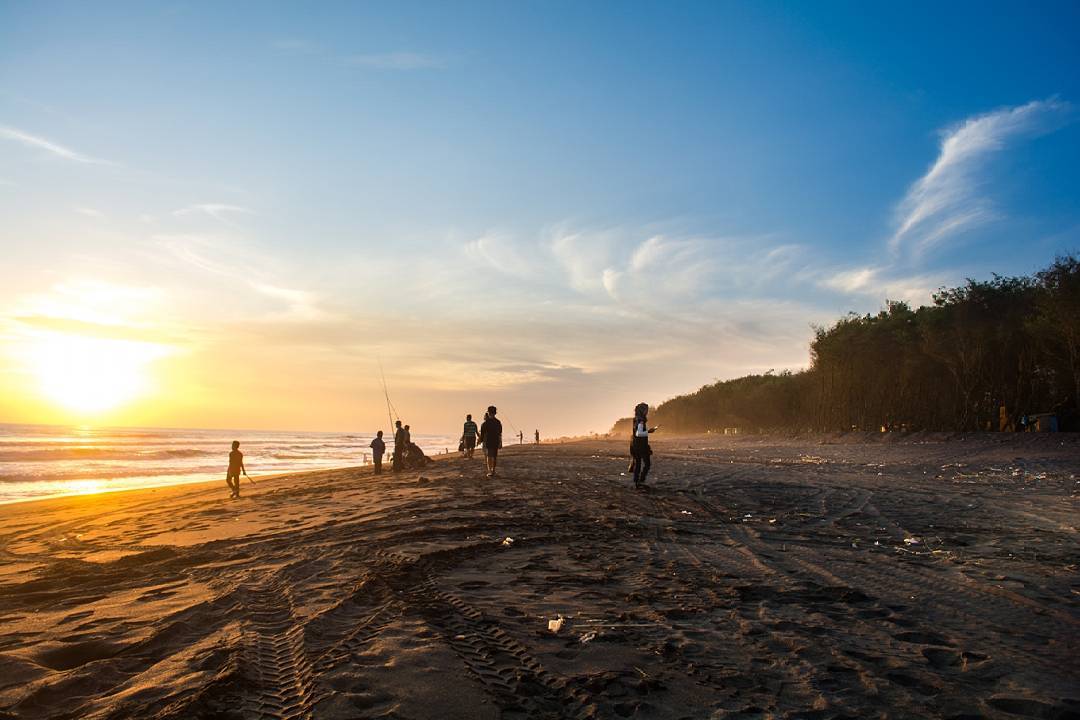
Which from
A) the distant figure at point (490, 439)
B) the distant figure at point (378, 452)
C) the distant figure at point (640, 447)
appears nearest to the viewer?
the distant figure at point (640, 447)

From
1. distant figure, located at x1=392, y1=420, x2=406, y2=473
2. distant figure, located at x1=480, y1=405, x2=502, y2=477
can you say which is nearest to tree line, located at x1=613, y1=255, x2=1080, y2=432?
distant figure, located at x1=480, y1=405, x2=502, y2=477

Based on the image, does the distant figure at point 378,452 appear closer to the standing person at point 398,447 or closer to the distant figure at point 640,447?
the standing person at point 398,447

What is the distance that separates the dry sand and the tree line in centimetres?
2286

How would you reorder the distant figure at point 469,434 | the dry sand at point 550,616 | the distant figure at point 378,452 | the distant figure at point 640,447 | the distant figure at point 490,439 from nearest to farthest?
the dry sand at point 550,616 < the distant figure at point 640,447 < the distant figure at point 490,439 < the distant figure at point 378,452 < the distant figure at point 469,434

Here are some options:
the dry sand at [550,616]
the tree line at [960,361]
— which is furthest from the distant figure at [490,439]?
the tree line at [960,361]

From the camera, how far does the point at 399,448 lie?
2200 centimetres

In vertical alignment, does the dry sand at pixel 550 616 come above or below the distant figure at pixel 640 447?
below

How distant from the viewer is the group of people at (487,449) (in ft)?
46.3

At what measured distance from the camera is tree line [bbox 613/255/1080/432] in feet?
89.4

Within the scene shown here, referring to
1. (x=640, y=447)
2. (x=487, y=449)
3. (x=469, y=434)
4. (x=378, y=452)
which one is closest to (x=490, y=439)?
(x=487, y=449)

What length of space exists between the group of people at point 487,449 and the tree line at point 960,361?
73.0ft

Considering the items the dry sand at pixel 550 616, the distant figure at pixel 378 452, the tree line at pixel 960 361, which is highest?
the tree line at pixel 960 361

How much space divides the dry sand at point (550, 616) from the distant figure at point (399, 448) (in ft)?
37.0

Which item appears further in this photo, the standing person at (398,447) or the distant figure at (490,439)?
the standing person at (398,447)
